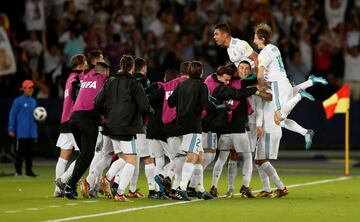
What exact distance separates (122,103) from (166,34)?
48.7 feet

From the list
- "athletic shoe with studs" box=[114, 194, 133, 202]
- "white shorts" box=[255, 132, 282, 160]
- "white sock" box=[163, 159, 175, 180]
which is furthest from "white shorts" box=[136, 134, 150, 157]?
"white shorts" box=[255, 132, 282, 160]

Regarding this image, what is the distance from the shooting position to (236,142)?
2014cm

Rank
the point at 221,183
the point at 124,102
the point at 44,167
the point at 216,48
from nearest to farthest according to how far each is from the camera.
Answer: the point at 124,102 → the point at 221,183 → the point at 44,167 → the point at 216,48

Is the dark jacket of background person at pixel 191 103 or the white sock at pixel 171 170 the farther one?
the white sock at pixel 171 170

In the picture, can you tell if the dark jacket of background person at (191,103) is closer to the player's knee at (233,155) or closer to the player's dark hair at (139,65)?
the player's dark hair at (139,65)

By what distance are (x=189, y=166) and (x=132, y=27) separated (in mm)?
14808

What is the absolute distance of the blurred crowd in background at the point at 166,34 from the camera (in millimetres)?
32844

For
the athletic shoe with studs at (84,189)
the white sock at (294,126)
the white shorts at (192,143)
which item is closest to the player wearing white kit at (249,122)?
the white sock at (294,126)

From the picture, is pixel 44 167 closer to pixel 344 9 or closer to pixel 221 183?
pixel 221 183

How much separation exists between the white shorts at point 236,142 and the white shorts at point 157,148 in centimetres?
106

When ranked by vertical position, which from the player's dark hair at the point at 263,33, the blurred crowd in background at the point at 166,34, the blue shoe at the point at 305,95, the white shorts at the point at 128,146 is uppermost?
the blurred crowd in background at the point at 166,34

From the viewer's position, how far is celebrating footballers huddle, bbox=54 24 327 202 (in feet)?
63.0

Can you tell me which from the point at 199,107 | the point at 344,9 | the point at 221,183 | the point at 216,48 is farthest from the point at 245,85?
the point at 344,9

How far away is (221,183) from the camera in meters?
24.1
